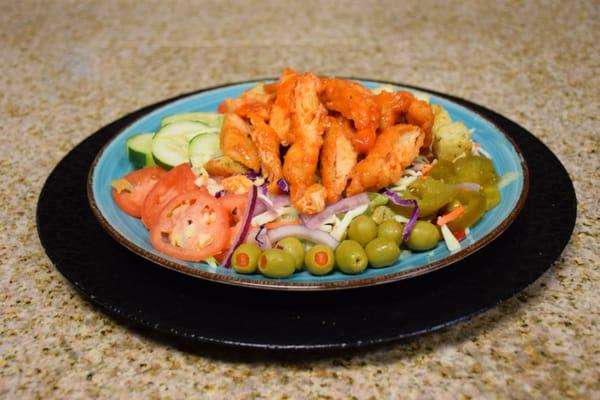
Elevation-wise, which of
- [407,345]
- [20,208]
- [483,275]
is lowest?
[20,208]

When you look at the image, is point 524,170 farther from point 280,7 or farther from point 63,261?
point 280,7

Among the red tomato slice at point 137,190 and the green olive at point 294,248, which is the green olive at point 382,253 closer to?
the green olive at point 294,248

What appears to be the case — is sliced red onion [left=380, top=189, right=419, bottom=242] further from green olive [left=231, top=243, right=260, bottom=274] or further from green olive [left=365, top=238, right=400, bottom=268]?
green olive [left=231, top=243, right=260, bottom=274]

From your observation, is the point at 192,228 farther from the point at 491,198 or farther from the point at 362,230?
the point at 491,198

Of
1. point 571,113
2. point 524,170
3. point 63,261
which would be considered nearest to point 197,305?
point 63,261

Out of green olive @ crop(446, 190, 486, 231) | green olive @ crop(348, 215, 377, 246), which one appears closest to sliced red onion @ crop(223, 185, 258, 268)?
green olive @ crop(348, 215, 377, 246)
